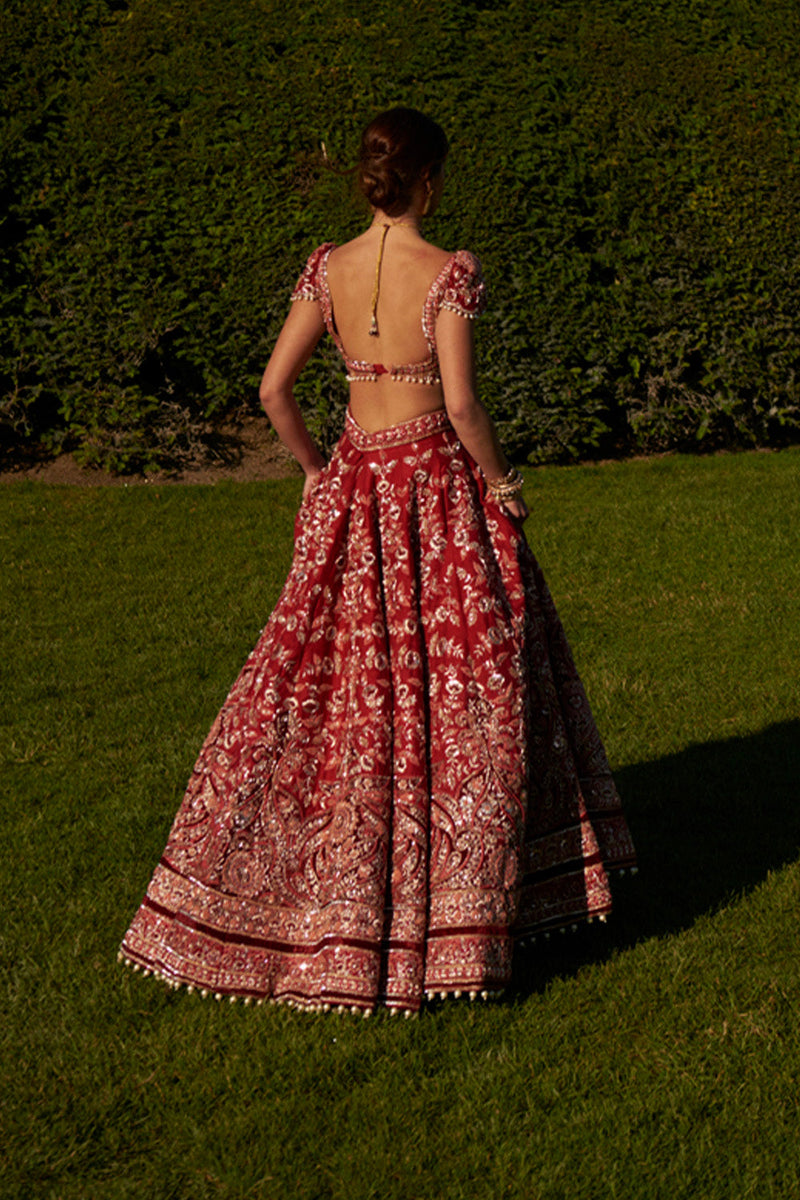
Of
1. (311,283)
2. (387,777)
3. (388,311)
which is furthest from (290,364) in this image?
(387,777)

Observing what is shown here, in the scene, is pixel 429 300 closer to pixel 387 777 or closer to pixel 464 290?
pixel 464 290

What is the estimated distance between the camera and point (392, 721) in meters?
3.73

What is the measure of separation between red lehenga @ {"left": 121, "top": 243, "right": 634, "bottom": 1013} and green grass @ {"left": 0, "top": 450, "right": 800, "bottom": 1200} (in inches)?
6.0

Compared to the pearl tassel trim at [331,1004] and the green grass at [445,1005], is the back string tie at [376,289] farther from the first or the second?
the green grass at [445,1005]

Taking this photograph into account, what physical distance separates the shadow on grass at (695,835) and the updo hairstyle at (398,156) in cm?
199

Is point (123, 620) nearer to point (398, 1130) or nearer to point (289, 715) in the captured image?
point (289, 715)

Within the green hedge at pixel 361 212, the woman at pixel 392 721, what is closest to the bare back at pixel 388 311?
the woman at pixel 392 721

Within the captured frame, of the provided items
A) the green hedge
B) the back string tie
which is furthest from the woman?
the green hedge

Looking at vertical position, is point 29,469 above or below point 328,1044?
below

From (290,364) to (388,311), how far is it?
318mm

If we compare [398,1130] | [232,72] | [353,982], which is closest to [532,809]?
[353,982]

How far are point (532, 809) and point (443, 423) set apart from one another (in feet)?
3.32

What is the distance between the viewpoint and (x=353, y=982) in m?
3.55

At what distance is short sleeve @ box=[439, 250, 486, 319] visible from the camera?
360cm
